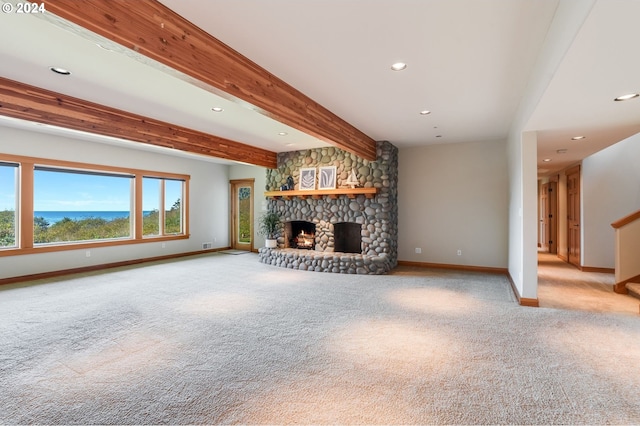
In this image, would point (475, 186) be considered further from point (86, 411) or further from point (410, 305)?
point (86, 411)

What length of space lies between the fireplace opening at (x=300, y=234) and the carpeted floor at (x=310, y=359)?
294 cm

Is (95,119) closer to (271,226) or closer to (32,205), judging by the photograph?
(32,205)

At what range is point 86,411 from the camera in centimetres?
197

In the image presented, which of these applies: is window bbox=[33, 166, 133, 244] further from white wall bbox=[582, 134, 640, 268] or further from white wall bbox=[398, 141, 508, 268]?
white wall bbox=[582, 134, 640, 268]

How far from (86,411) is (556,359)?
343 centimetres

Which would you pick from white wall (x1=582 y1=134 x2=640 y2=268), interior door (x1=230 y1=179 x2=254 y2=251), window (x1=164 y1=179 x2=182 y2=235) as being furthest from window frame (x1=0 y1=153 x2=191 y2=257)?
white wall (x1=582 y1=134 x2=640 y2=268)

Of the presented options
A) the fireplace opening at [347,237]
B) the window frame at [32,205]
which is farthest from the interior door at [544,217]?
the window frame at [32,205]

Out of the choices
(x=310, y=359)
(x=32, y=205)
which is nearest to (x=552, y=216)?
(x=310, y=359)

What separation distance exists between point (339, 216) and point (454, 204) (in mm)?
2361

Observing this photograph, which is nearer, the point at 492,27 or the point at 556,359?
the point at 492,27

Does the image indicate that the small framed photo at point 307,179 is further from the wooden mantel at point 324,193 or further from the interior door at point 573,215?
the interior door at point 573,215

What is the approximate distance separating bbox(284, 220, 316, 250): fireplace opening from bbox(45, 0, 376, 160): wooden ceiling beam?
4.02 m

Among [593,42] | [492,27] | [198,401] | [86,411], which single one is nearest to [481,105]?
[492,27]

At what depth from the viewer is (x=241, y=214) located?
9.60m
